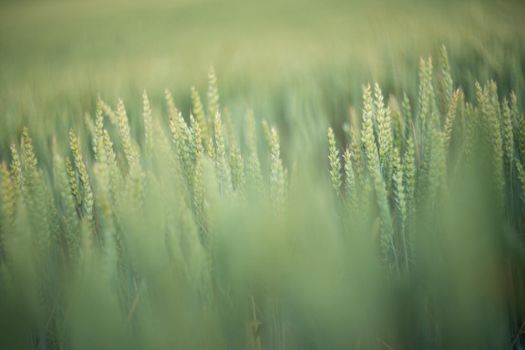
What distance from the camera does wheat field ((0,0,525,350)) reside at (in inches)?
13.3

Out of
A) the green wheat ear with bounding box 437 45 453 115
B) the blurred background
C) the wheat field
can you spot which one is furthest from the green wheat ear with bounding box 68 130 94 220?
the green wheat ear with bounding box 437 45 453 115

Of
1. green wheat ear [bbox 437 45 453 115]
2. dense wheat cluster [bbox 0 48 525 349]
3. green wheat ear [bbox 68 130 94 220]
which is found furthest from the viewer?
green wheat ear [bbox 437 45 453 115]

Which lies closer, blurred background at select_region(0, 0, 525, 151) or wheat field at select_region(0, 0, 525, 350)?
wheat field at select_region(0, 0, 525, 350)

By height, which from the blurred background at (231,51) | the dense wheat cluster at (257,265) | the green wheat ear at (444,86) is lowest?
the dense wheat cluster at (257,265)

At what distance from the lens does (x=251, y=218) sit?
0.35 metres

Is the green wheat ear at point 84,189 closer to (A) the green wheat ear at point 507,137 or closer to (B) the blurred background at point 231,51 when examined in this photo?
(B) the blurred background at point 231,51

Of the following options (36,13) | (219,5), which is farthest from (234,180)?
(219,5)

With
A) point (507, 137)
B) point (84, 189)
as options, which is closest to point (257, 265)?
point (84, 189)

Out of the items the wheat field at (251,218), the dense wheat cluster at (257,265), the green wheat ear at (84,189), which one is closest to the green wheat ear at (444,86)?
the wheat field at (251,218)

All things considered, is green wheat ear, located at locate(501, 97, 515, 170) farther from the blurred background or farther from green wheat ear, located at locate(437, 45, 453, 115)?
the blurred background

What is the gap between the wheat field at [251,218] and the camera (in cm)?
34

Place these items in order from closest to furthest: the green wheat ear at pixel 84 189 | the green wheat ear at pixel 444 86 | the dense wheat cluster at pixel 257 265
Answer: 1. the dense wheat cluster at pixel 257 265
2. the green wheat ear at pixel 84 189
3. the green wheat ear at pixel 444 86

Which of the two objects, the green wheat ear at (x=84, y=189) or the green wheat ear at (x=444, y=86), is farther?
the green wheat ear at (x=444, y=86)

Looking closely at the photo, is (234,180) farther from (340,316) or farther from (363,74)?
(363,74)
